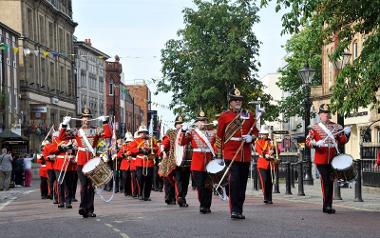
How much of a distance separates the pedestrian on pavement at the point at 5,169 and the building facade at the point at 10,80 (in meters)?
22.8

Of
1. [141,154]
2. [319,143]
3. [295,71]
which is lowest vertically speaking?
[141,154]

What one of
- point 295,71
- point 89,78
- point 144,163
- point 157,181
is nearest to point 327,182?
point 144,163

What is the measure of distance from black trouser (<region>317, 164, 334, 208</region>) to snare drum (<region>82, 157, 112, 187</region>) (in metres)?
3.99

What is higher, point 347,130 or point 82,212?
point 347,130

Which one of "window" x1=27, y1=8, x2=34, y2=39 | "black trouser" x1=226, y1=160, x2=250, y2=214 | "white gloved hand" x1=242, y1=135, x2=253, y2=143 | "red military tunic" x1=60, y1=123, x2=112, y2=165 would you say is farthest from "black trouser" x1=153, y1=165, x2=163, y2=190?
"window" x1=27, y1=8, x2=34, y2=39

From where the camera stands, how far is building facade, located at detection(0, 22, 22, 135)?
6294cm

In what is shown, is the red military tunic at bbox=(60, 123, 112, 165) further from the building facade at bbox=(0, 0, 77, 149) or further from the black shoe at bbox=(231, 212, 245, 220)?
the building facade at bbox=(0, 0, 77, 149)

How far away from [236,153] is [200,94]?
4808 centimetres

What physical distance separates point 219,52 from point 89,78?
41.7 metres

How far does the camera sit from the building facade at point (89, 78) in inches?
3794

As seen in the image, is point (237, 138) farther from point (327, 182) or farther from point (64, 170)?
point (64, 170)

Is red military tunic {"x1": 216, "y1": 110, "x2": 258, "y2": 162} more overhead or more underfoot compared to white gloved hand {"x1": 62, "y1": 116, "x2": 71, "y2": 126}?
more underfoot

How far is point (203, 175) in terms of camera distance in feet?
56.5

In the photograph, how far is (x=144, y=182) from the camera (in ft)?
76.4
